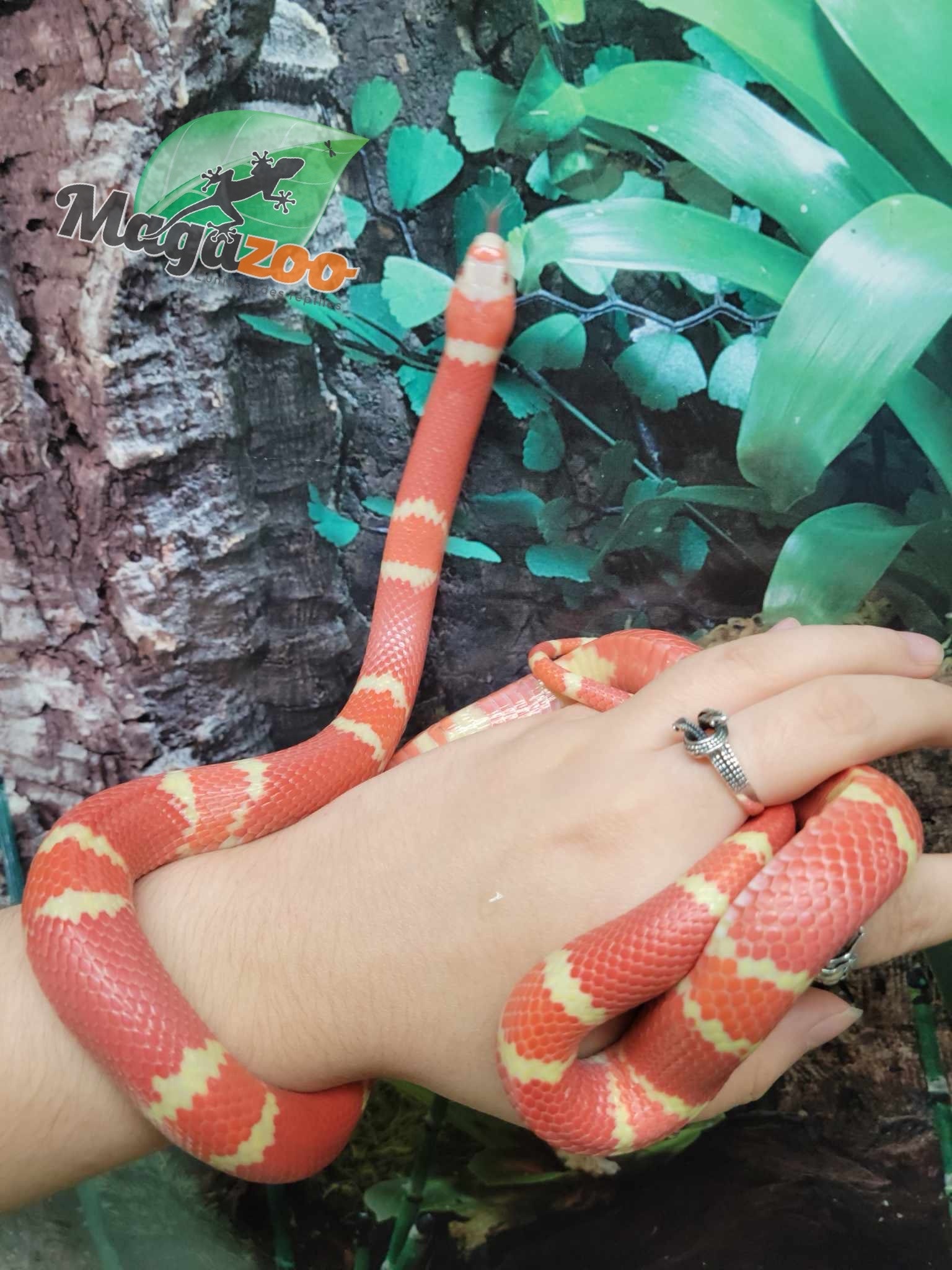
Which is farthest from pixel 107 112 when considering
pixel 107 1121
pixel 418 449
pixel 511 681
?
pixel 107 1121

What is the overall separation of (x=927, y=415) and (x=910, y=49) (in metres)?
0.37

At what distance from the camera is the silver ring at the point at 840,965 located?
847 millimetres

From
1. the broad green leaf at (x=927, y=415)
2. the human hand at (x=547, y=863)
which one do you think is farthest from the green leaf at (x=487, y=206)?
the human hand at (x=547, y=863)

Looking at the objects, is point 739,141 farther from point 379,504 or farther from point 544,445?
point 379,504

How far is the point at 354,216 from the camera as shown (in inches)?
43.3

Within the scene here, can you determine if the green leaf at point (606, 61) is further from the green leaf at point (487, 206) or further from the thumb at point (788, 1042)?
the thumb at point (788, 1042)

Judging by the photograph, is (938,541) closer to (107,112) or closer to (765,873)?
(765,873)

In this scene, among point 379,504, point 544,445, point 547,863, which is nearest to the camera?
point 547,863

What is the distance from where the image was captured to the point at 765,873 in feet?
2.64

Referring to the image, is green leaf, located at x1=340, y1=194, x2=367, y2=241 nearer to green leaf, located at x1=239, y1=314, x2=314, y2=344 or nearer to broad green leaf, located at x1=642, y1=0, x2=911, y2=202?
green leaf, located at x1=239, y1=314, x2=314, y2=344

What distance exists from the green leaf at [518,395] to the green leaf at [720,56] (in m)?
0.41

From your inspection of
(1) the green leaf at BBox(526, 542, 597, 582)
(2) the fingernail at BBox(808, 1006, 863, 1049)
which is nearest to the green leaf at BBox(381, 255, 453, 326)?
(1) the green leaf at BBox(526, 542, 597, 582)

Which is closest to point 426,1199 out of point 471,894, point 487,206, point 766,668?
point 471,894

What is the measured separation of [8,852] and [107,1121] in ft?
2.10
